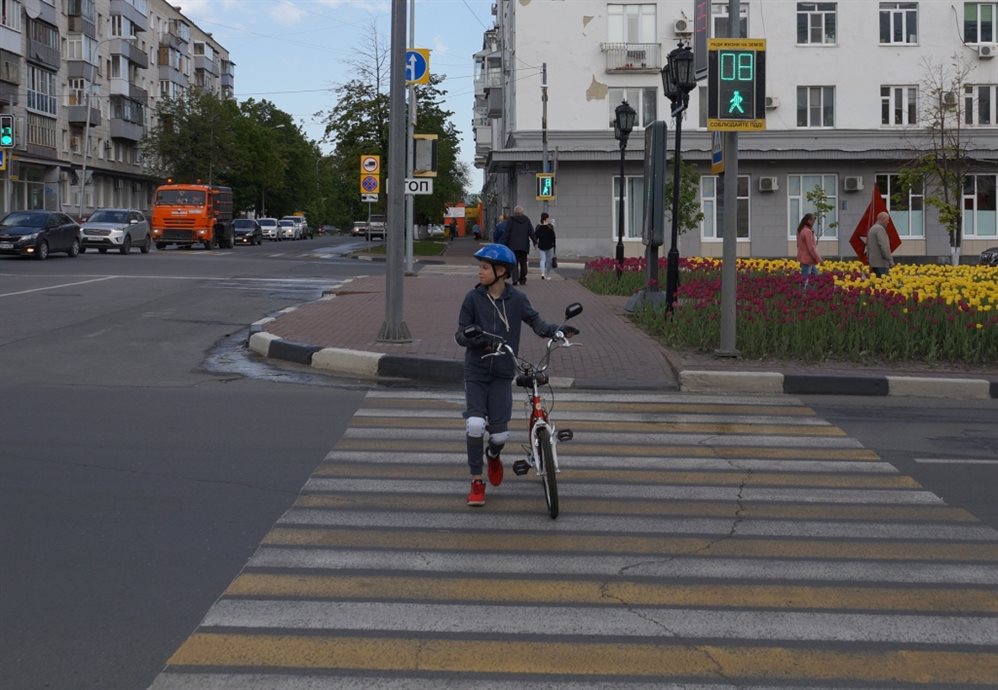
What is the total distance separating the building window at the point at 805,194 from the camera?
50.1 meters

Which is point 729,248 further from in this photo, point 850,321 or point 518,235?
point 518,235

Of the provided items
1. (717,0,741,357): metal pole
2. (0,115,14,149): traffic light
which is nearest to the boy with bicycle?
(717,0,741,357): metal pole

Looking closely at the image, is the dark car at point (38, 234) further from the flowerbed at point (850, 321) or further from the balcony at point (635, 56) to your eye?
the flowerbed at point (850, 321)

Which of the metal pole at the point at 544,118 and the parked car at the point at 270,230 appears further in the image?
the parked car at the point at 270,230

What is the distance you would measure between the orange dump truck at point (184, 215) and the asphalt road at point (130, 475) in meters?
33.3

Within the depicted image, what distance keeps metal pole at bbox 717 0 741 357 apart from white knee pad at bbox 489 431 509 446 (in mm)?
6781

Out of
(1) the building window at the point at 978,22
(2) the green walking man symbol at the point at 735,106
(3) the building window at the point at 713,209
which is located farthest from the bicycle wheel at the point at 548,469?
(1) the building window at the point at 978,22

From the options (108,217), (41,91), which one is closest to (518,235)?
(108,217)

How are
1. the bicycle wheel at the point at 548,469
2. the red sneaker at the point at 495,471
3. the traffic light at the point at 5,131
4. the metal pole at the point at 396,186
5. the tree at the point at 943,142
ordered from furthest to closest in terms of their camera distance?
the tree at the point at 943,142 < the traffic light at the point at 5,131 < the metal pole at the point at 396,186 < the red sneaker at the point at 495,471 < the bicycle wheel at the point at 548,469

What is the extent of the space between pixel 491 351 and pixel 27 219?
33830 millimetres

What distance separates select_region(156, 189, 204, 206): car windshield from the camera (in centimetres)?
5166

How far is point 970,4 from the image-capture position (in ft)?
163

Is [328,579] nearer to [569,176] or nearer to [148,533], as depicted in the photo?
[148,533]

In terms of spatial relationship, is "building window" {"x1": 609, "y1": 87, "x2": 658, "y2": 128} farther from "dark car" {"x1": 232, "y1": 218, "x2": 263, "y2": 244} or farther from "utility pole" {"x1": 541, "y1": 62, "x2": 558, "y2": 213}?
"dark car" {"x1": 232, "y1": 218, "x2": 263, "y2": 244}
